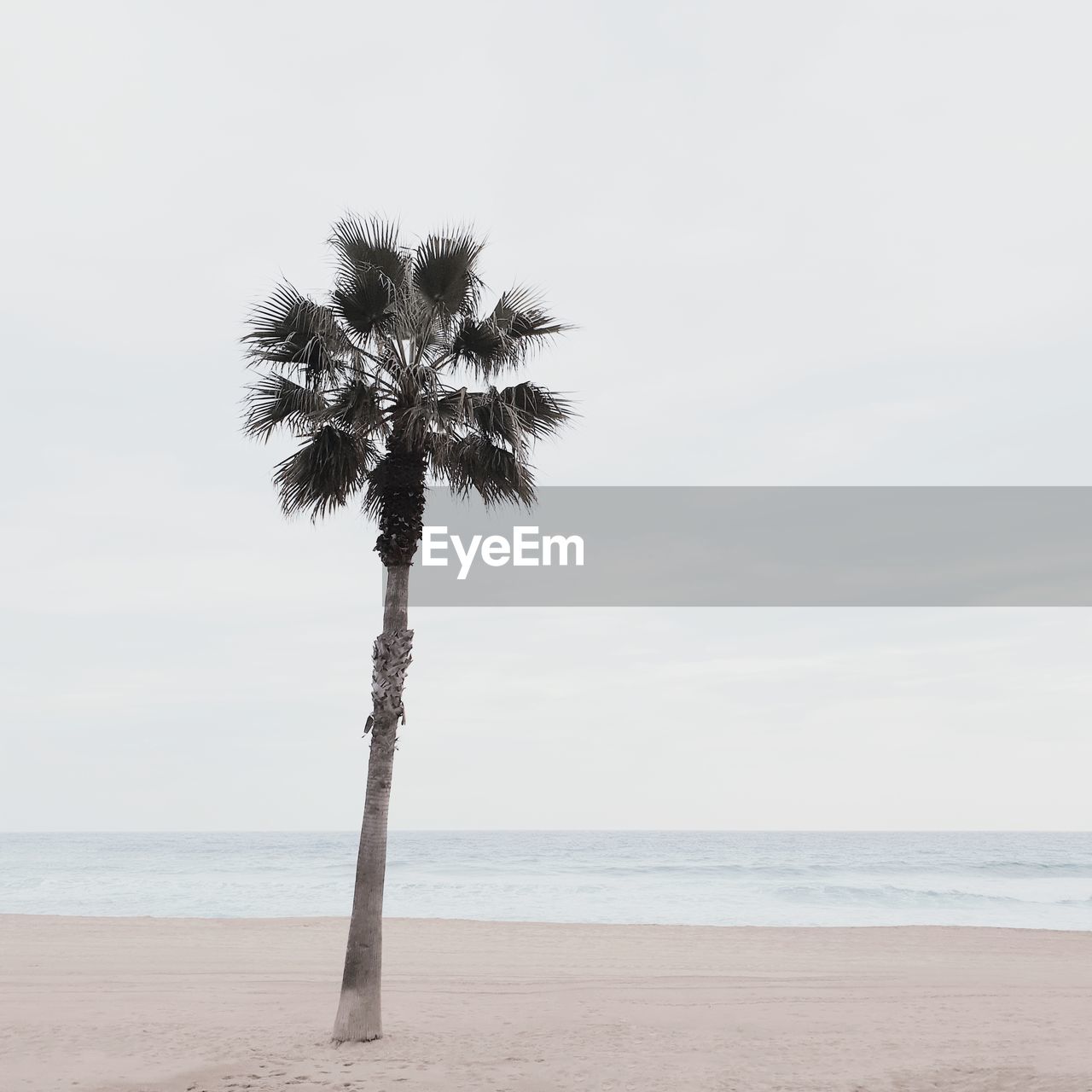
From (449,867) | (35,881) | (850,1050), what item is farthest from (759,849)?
(850,1050)

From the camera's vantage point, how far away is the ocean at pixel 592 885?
109ft

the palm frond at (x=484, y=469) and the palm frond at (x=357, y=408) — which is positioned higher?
the palm frond at (x=357, y=408)

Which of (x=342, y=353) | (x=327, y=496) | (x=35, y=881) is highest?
(x=342, y=353)

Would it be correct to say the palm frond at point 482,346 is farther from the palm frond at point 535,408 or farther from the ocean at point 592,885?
the ocean at point 592,885

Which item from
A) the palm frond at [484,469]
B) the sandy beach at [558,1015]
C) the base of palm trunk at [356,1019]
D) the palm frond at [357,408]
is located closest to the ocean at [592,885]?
the sandy beach at [558,1015]

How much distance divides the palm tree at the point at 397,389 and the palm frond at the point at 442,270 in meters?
0.01

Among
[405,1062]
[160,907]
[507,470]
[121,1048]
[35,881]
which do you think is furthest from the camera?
[35,881]

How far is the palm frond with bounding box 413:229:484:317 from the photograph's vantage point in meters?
11.2

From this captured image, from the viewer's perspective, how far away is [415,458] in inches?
440

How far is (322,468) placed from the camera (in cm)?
1127

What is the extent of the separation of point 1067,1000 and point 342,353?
43.1 feet

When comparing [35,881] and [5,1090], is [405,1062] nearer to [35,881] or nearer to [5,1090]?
[5,1090]

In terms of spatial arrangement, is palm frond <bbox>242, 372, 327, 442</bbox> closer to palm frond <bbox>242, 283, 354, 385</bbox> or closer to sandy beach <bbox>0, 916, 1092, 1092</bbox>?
palm frond <bbox>242, 283, 354, 385</bbox>

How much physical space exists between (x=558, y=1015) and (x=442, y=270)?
9204 mm
